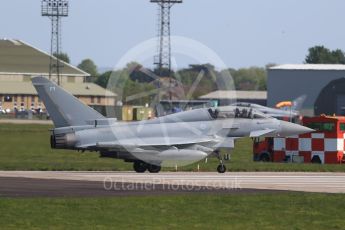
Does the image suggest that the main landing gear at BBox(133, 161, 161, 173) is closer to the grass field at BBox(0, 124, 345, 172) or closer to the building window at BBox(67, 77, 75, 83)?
the grass field at BBox(0, 124, 345, 172)

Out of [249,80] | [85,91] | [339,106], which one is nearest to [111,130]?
[339,106]

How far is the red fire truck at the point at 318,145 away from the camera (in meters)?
46.8

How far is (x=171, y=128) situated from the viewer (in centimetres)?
3775

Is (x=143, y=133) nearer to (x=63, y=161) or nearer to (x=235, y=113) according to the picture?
(x=235, y=113)

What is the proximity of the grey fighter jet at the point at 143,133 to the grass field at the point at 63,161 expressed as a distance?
2437 millimetres

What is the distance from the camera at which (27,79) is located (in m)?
148

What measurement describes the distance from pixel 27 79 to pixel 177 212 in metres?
127

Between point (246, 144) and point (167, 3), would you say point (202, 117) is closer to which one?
point (246, 144)

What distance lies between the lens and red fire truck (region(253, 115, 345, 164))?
46750 millimetres

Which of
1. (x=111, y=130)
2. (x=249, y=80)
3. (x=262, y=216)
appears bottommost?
(x=262, y=216)

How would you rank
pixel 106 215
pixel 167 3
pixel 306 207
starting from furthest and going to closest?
pixel 167 3 → pixel 306 207 → pixel 106 215

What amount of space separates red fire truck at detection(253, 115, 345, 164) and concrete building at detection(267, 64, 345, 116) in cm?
5373

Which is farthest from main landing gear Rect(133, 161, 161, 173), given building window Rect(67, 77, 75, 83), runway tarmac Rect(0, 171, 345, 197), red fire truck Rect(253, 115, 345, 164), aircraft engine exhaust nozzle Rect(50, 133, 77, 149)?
building window Rect(67, 77, 75, 83)

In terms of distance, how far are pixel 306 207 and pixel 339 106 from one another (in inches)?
3171
